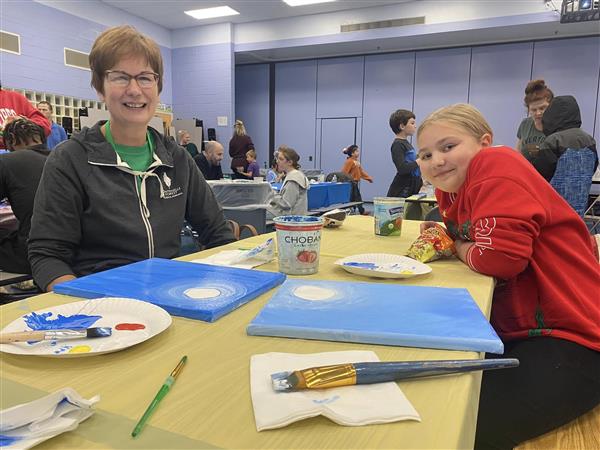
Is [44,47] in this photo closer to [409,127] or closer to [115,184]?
[409,127]

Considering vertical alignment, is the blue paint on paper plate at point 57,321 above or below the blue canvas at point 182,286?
above

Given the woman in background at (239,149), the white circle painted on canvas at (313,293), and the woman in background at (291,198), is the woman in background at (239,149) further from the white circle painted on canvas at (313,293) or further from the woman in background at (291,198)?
the white circle painted on canvas at (313,293)

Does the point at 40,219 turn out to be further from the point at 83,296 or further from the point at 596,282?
the point at 596,282

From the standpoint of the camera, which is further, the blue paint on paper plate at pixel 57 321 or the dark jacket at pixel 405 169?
the dark jacket at pixel 405 169

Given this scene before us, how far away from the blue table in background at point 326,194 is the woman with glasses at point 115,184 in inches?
144

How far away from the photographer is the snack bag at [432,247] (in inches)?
46.8

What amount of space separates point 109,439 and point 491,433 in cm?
82

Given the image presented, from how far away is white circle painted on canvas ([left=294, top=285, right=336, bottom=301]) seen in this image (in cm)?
80

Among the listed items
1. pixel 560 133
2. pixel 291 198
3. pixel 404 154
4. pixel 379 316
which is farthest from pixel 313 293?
pixel 404 154

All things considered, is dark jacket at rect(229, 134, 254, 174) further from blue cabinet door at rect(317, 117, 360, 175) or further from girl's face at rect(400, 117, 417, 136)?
girl's face at rect(400, 117, 417, 136)

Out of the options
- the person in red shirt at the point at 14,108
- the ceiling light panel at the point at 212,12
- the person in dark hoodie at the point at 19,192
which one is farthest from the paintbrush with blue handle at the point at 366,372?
the ceiling light panel at the point at 212,12

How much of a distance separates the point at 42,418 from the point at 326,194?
16.7 ft

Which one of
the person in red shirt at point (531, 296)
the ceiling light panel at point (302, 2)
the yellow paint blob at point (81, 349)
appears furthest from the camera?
the ceiling light panel at point (302, 2)

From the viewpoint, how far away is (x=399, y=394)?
0.48 meters
